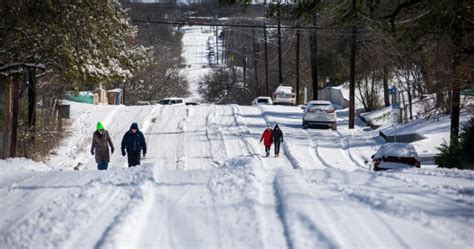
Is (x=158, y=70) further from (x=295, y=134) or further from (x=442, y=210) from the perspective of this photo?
(x=442, y=210)

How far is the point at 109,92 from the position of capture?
72.1 meters

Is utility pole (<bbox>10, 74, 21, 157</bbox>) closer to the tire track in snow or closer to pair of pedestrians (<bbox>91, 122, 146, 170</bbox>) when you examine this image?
the tire track in snow

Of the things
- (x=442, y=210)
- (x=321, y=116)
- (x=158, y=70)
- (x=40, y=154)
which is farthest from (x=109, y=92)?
(x=442, y=210)

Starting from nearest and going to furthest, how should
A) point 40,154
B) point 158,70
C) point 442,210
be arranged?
point 442,210, point 40,154, point 158,70

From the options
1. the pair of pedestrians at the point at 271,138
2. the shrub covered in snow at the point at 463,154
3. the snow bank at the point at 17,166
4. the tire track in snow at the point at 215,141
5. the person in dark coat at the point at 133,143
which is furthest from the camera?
the pair of pedestrians at the point at 271,138

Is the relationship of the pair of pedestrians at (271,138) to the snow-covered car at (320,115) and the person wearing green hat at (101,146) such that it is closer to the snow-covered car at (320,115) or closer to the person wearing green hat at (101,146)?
the snow-covered car at (320,115)

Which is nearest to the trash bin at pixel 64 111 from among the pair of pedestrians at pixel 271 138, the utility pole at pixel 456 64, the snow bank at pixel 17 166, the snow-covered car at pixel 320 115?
the snow-covered car at pixel 320 115

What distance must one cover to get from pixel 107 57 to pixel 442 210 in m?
15.1

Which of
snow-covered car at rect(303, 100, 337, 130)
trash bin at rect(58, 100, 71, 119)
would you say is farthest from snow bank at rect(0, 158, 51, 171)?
trash bin at rect(58, 100, 71, 119)

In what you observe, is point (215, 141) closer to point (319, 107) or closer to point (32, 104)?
point (319, 107)

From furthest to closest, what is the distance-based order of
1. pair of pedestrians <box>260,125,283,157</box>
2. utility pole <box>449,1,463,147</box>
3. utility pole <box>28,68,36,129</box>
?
utility pole <box>28,68,36,129</box> → pair of pedestrians <box>260,125,283,157</box> → utility pole <box>449,1,463,147</box>

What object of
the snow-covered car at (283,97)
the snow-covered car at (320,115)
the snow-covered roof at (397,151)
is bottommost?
the snow-covered roof at (397,151)

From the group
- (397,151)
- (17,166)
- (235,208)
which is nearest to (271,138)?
(397,151)

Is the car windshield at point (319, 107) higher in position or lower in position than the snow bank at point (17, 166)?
higher
